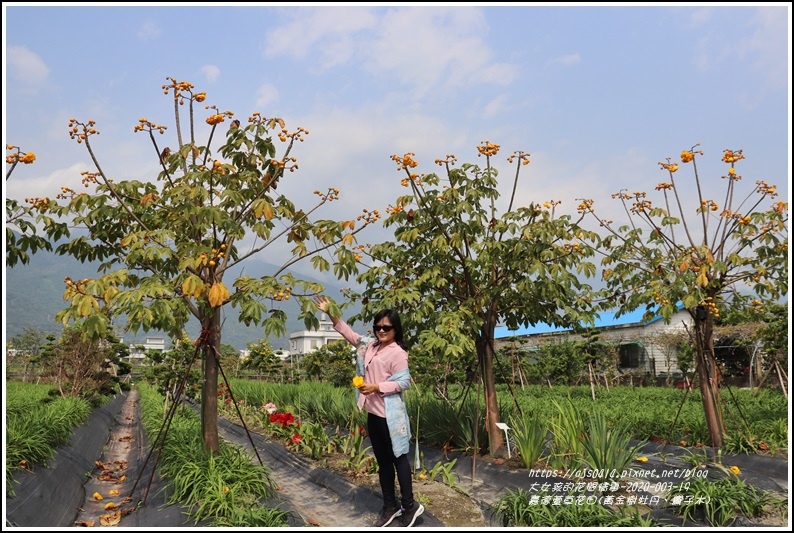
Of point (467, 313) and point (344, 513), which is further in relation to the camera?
point (467, 313)

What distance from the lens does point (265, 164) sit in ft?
18.7

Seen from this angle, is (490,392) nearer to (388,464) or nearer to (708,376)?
(708,376)

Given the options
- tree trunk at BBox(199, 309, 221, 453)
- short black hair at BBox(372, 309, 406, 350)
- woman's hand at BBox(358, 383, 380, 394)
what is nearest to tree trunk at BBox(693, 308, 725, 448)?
short black hair at BBox(372, 309, 406, 350)

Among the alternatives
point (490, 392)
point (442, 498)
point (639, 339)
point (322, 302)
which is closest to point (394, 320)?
point (322, 302)

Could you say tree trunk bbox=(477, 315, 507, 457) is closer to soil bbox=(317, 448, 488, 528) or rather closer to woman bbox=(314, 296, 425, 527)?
soil bbox=(317, 448, 488, 528)

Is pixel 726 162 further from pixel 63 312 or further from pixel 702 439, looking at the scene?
pixel 63 312

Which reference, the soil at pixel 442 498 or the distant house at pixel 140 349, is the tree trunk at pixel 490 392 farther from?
the distant house at pixel 140 349

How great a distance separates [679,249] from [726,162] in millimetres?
1144

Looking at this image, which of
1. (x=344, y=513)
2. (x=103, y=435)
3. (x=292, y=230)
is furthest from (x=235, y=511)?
(x=103, y=435)

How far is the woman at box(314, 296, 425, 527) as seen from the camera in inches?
170

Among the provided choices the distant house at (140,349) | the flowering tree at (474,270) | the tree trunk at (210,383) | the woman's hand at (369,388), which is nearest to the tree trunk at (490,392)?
the flowering tree at (474,270)

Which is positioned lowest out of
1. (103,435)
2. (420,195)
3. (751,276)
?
(103,435)

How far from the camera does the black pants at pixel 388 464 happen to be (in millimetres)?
4344

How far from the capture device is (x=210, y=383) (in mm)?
5824
